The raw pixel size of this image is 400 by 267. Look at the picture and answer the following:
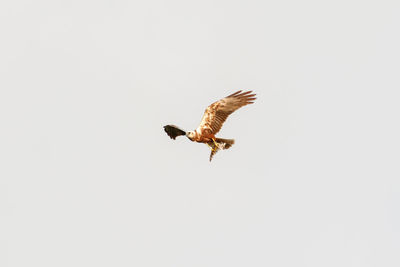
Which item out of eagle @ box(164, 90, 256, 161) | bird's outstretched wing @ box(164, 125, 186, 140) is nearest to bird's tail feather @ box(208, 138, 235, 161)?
eagle @ box(164, 90, 256, 161)

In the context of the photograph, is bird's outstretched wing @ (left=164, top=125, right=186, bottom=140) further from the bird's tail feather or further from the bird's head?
the bird's tail feather

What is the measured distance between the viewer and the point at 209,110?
25.6 meters

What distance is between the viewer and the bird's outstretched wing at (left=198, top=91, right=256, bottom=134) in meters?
25.5

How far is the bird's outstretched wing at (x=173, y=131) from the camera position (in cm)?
2544

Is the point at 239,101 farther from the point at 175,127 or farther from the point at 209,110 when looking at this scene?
the point at 175,127

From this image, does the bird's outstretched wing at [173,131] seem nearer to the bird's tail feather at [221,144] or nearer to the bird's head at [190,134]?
the bird's head at [190,134]

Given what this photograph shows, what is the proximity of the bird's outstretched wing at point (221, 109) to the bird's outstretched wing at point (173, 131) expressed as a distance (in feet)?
3.57

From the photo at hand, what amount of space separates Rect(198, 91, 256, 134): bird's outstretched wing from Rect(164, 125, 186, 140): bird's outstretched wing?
3.57ft

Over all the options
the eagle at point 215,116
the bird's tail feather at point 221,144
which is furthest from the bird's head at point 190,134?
the bird's tail feather at point 221,144

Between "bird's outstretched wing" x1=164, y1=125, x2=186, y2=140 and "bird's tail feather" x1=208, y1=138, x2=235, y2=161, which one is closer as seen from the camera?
"bird's tail feather" x1=208, y1=138, x2=235, y2=161

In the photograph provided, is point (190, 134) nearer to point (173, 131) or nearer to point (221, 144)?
point (173, 131)

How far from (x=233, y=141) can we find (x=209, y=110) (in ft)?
7.12

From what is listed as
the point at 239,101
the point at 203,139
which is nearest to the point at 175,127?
the point at 203,139

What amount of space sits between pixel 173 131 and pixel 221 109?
2819mm
